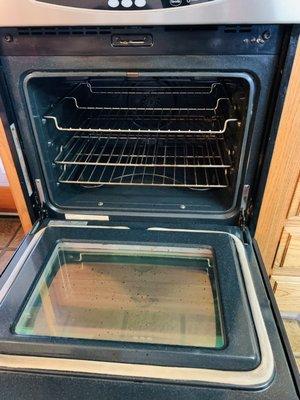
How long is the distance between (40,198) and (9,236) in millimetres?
962

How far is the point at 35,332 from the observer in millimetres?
680

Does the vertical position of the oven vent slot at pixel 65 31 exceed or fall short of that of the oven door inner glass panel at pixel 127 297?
it exceeds it

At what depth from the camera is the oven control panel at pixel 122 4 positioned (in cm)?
62

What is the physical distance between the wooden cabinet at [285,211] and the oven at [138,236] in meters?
0.04

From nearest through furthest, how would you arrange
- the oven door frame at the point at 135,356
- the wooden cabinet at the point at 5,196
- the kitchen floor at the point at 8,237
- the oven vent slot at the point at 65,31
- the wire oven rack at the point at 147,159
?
the oven door frame at the point at 135,356 → the oven vent slot at the point at 65,31 → the wire oven rack at the point at 147,159 → the kitchen floor at the point at 8,237 → the wooden cabinet at the point at 5,196

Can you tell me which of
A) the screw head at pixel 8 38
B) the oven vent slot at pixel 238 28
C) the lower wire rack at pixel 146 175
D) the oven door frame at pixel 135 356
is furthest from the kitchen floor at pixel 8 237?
the oven vent slot at pixel 238 28

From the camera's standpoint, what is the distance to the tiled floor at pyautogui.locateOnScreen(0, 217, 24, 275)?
5.55ft

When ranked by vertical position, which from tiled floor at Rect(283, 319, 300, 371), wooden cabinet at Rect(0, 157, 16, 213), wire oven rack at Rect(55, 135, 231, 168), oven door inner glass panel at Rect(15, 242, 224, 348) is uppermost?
wire oven rack at Rect(55, 135, 231, 168)

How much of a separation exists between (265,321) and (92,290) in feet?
1.36

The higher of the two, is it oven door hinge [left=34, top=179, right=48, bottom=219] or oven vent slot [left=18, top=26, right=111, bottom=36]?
oven vent slot [left=18, top=26, right=111, bottom=36]

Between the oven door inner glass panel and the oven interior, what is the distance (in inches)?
6.5

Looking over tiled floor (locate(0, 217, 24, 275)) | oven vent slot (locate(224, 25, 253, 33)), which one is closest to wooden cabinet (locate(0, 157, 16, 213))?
tiled floor (locate(0, 217, 24, 275))

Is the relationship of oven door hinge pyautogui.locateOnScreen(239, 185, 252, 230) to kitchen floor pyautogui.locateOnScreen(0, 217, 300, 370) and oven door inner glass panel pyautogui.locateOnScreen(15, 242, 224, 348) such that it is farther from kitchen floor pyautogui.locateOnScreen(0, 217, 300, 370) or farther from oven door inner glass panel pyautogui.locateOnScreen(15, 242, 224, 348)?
kitchen floor pyautogui.locateOnScreen(0, 217, 300, 370)

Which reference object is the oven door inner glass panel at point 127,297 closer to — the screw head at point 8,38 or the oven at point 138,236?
the oven at point 138,236
